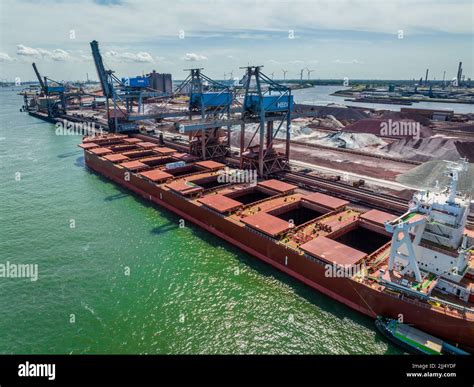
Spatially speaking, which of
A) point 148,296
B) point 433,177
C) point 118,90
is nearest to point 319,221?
point 148,296

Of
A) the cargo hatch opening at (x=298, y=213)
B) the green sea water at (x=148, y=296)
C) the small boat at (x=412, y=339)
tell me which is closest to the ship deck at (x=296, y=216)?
the cargo hatch opening at (x=298, y=213)

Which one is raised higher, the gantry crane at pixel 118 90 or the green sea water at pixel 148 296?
the gantry crane at pixel 118 90

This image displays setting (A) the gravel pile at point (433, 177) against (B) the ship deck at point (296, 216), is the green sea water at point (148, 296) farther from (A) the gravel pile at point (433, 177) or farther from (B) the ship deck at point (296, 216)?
(A) the gravel pile at point (433, 177)

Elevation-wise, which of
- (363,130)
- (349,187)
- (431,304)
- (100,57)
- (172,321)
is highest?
(100,57)

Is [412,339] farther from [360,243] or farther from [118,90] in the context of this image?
[118,90]

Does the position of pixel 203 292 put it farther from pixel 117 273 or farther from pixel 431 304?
pixel 431 304

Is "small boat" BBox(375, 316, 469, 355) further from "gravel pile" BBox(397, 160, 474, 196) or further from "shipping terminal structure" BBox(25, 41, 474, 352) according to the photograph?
"gravel pile" BBox(397, 160, 474, 196)

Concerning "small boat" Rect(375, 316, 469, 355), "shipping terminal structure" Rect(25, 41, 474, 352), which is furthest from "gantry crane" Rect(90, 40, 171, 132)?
"small boat" Rect(375, 316, 469, 355)
